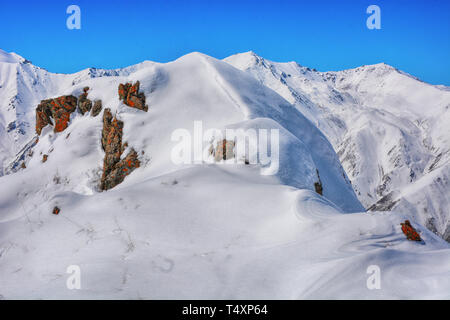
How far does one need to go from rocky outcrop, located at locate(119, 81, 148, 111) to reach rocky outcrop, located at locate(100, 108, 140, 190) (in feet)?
7.48

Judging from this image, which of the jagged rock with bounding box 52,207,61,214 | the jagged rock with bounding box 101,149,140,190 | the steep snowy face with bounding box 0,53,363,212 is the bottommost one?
the jagged rock with bounding box 52,207,61,214

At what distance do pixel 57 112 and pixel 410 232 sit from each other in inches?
1744

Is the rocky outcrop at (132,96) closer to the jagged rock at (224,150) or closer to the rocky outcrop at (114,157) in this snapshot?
the rocky outcrop at (114,157)

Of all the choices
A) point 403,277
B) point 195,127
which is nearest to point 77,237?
point 403,277

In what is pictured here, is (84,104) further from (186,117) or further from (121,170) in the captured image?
(186,117)

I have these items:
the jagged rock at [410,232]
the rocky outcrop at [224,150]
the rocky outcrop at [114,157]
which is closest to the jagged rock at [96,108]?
the rocky outcrop at [114,157]

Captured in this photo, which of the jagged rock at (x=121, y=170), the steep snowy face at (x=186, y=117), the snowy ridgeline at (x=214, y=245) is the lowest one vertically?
the snowy ridgeline at (x=214, y=245)

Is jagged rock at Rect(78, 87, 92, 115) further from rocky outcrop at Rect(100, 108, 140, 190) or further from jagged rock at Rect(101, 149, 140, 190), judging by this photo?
jagged rock at Rect(101, 149, 140, 190)

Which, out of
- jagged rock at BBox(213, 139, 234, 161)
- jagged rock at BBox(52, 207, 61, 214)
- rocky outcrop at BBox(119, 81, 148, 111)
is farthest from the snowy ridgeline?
rocky outcrop at BBox(119, 81, 148, 111)

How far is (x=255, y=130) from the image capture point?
19.5 metres

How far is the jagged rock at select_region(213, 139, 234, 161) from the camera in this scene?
16594 millimetres

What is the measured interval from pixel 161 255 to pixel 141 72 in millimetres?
31058

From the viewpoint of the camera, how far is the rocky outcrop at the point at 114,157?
26.8m

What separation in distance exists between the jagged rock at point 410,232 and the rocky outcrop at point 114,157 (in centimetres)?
2202
